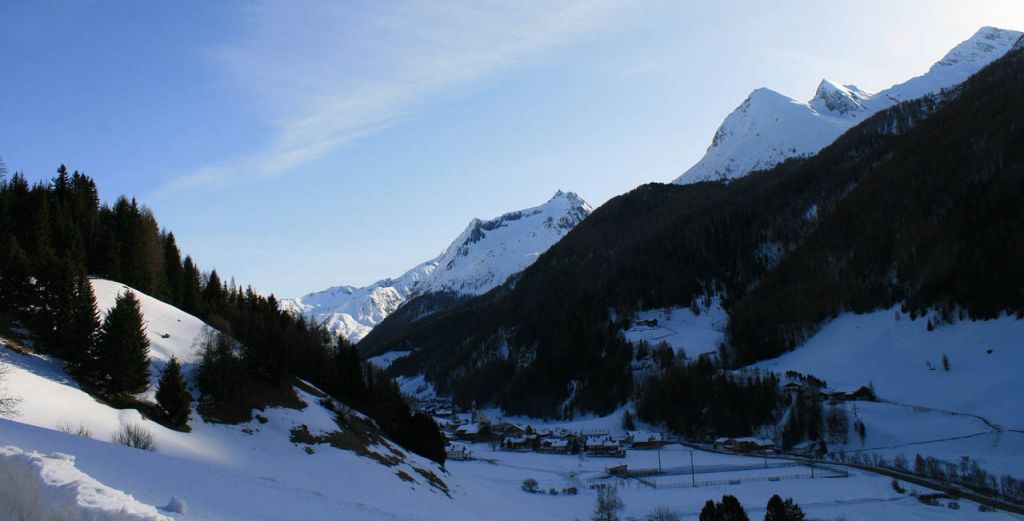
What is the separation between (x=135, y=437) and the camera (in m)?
35.3

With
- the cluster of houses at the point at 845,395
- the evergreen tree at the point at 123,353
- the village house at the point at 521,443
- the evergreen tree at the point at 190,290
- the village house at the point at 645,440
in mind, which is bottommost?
the village house at the point at 521,443

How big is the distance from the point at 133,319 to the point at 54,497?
39244 mm

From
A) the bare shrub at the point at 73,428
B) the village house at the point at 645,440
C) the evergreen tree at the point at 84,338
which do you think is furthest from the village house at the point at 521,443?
the bare shrub at the point at 73,428

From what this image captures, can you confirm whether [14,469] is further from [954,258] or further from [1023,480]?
[954,258]

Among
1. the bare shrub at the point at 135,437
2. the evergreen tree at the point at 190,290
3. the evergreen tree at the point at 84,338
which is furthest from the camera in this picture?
the evergreen tree at the point at 190,290

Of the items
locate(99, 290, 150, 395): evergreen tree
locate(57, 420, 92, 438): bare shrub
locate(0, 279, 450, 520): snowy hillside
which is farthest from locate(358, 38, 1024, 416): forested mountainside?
locate(57, 420, 92, 438): bare shrub

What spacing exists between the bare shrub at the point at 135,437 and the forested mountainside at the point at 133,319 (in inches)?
282

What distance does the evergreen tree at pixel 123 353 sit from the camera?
43.8 metres

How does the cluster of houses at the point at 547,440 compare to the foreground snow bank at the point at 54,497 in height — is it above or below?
below

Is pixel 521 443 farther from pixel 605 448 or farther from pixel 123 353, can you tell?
pixel 123 353

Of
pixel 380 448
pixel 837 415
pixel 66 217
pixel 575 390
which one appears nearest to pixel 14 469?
pixel 380 448

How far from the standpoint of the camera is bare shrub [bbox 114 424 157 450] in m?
34.6

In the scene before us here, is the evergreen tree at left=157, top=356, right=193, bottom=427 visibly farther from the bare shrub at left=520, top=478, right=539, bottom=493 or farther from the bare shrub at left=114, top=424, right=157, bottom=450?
the bare shrub at left=520, top=478, right=539, bottom=493

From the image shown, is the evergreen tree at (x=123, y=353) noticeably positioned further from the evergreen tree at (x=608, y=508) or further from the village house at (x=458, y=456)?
the village house at (x=458, y=456)
